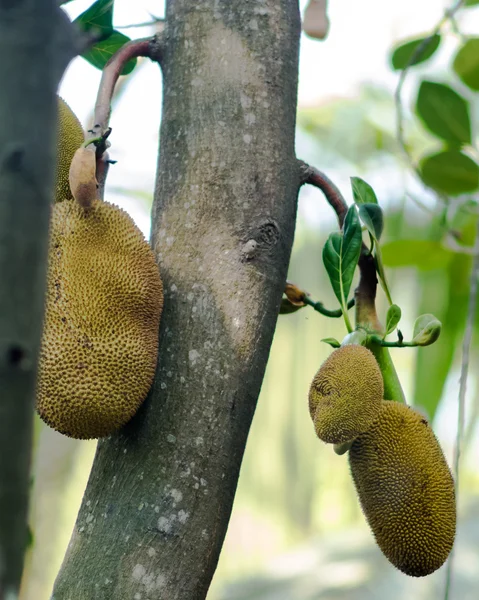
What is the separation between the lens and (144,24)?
106cm

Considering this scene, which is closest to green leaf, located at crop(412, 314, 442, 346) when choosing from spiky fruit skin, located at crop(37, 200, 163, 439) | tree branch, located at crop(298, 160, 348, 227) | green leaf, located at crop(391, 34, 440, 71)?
tree branch, located at crop(298, 160, 348, 227)

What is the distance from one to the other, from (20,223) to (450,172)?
1.22m

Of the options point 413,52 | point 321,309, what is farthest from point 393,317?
point 413,52

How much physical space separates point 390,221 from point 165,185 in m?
1.29

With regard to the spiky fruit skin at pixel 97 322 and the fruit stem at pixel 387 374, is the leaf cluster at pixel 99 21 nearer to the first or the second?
the spiky fruit skin at pixel 97 322

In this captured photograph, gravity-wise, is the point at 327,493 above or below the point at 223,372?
below

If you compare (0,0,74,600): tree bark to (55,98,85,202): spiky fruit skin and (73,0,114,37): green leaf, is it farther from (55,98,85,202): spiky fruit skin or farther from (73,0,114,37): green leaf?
(73,0,114,37): green leaf

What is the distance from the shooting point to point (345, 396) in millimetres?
794

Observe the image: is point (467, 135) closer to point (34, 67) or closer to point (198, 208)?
point (198, 208)

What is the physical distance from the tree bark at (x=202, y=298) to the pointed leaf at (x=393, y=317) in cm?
17

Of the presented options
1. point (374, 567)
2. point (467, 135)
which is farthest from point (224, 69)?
point (374, 567)

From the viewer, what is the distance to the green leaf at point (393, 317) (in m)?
0.89

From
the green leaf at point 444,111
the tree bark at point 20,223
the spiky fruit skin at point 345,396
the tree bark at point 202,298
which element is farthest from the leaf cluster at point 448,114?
the tree bark at point 20,223

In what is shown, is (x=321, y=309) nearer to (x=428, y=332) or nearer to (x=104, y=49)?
(x=428, y=332)
